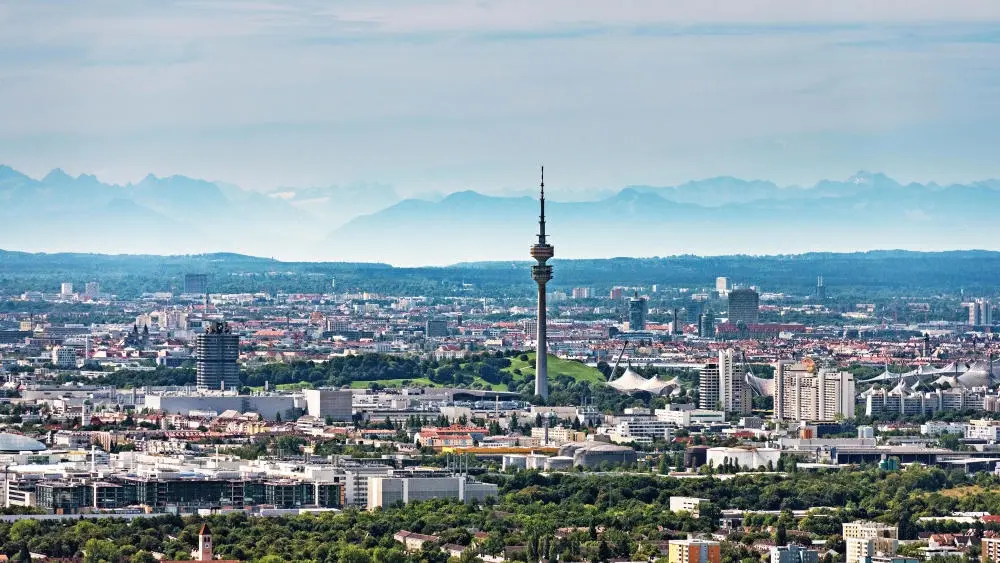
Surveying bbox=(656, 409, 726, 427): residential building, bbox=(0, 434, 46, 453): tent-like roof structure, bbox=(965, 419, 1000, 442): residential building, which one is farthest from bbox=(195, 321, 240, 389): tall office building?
bbox=(0, 434, 46, 453): tent-like roof structure

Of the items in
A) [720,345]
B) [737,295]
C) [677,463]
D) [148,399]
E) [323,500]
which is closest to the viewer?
[323,500]

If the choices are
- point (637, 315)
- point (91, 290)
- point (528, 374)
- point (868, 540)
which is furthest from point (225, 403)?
point (91, 290)

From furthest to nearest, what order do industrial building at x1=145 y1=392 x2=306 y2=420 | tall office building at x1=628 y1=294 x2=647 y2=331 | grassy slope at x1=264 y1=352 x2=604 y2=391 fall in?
tall office building at x1=628 y1=294 x2=647 y2=331
grassy slope at x1=264 y1=352 x2=604 y2=391
industrial building at x1=145 y1=392 x2=306 y2=420

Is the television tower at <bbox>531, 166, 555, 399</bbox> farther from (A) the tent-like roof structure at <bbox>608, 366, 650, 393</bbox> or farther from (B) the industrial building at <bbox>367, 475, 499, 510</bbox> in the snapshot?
(B) the industrial building at <bbox>367, 475, 499, 510</bbox>

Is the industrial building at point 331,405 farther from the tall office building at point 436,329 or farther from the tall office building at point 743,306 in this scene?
the tall office building at point 743,306

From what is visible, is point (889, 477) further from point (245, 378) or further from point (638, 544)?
point (245, 378)

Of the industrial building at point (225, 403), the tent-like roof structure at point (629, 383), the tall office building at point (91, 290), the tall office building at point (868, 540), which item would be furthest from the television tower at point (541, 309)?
the tall office building at point (91, 290)

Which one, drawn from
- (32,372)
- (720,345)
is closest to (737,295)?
(720,345)
